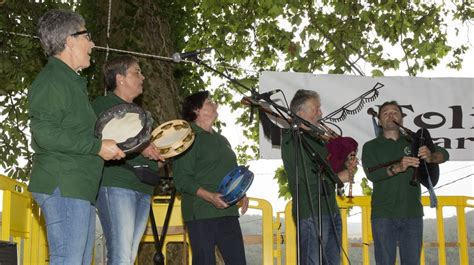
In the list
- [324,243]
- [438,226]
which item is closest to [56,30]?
[324,243]

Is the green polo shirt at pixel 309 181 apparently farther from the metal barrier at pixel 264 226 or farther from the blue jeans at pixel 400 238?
the metal barrier at pixel 264 226

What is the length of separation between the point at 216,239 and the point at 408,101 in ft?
11.8

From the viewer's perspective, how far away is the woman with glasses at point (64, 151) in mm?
3799

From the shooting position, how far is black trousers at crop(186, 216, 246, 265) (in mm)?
5461

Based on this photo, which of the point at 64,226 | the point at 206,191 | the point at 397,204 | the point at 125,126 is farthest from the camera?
the point at 397,204

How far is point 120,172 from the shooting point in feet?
16.3

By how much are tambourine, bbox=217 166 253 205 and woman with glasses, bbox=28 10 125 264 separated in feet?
5.21

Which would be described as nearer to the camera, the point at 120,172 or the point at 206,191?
the point at 120,172

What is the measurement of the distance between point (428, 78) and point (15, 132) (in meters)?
6.33

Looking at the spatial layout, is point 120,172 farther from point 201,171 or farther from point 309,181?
point 309,181

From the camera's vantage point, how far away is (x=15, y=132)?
37.0 ft

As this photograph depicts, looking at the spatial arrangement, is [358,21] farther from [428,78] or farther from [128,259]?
[128,259]

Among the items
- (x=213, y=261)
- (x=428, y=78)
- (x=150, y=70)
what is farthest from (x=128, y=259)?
(x=428, y=78)

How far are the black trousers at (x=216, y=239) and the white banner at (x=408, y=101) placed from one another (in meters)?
2.48
